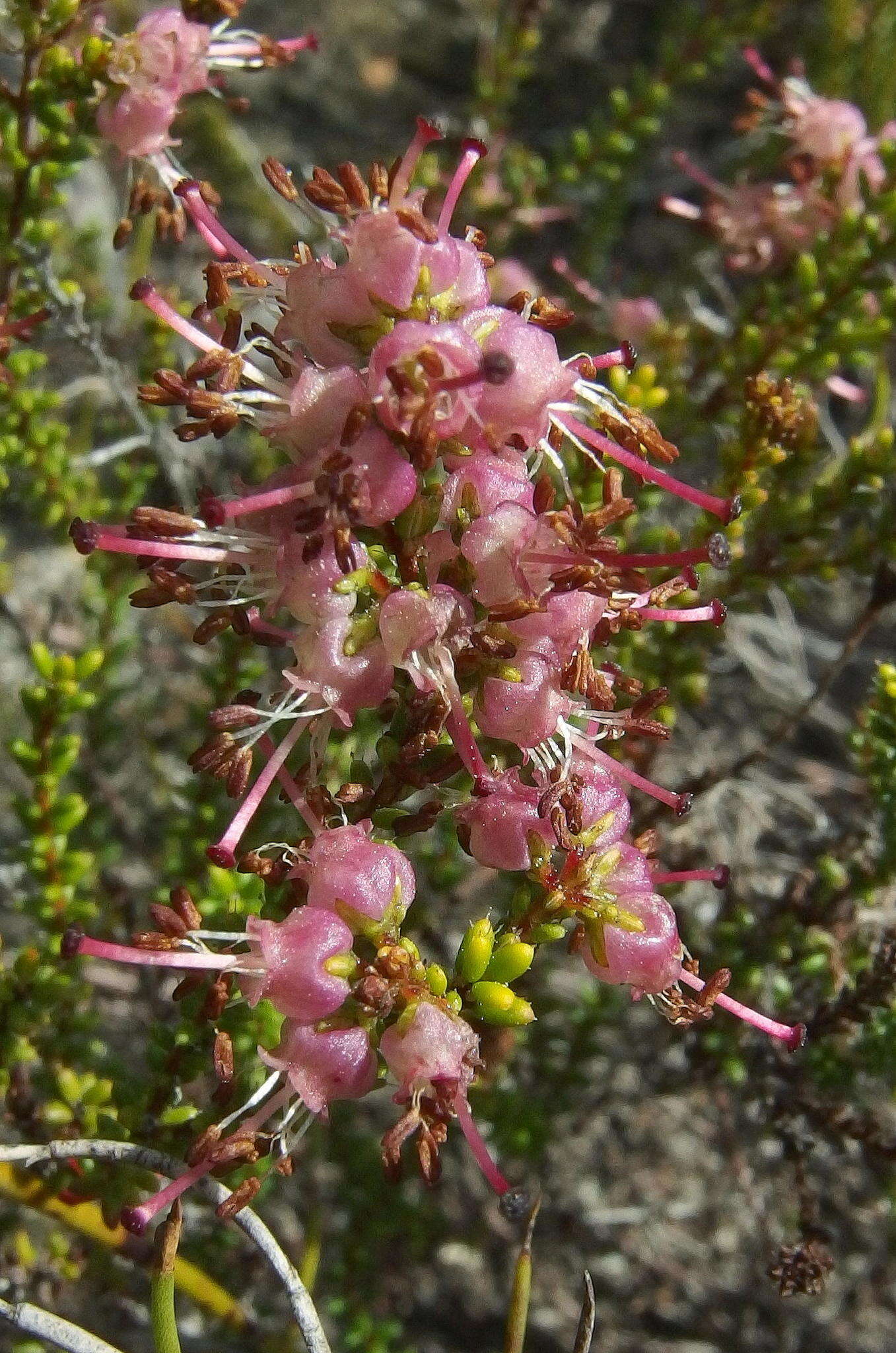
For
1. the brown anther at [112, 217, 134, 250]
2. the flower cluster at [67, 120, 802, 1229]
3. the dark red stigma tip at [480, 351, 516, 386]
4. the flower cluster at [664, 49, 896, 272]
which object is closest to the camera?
the dark red stigma tip at [480, 351, 516, 386]

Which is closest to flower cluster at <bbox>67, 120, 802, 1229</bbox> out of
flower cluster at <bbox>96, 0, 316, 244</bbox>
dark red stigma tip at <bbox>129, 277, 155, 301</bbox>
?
dark red stigma tip at <bbox>129, 277, 155, 301</bbox>

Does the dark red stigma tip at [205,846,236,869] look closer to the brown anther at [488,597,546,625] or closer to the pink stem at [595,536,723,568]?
the brown anther at [488,597,546,625]

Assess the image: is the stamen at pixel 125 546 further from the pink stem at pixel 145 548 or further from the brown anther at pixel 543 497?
the brown anther at pixel 543 497

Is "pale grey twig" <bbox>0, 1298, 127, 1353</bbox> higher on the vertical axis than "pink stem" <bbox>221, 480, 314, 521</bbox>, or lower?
lower

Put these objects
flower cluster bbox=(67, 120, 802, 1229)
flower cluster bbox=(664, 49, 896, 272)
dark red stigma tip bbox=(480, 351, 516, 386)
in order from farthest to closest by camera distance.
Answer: flower cluster bbox=(664, 49, 896, 272), flower cluster bbox=(67, 120, 802, 1229), dark red stigma tip bbox=(480, 351, 516, 386)

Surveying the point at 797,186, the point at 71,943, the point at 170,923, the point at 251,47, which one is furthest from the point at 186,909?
the point at 797,186

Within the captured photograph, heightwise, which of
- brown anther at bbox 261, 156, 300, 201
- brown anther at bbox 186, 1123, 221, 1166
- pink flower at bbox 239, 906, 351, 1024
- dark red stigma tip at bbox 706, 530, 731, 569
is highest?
brown anther at bbox 261, 156, 300, 201

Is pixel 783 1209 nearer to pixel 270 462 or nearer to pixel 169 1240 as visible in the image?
pixel 169 1240

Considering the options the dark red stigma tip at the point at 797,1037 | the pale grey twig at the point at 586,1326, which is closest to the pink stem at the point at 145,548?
the dark red stigma tip at the point at 797,1037

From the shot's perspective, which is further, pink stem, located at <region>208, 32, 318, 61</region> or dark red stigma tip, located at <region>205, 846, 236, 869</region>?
pink stem, located at <region>208, 32, 318, 61</region>
